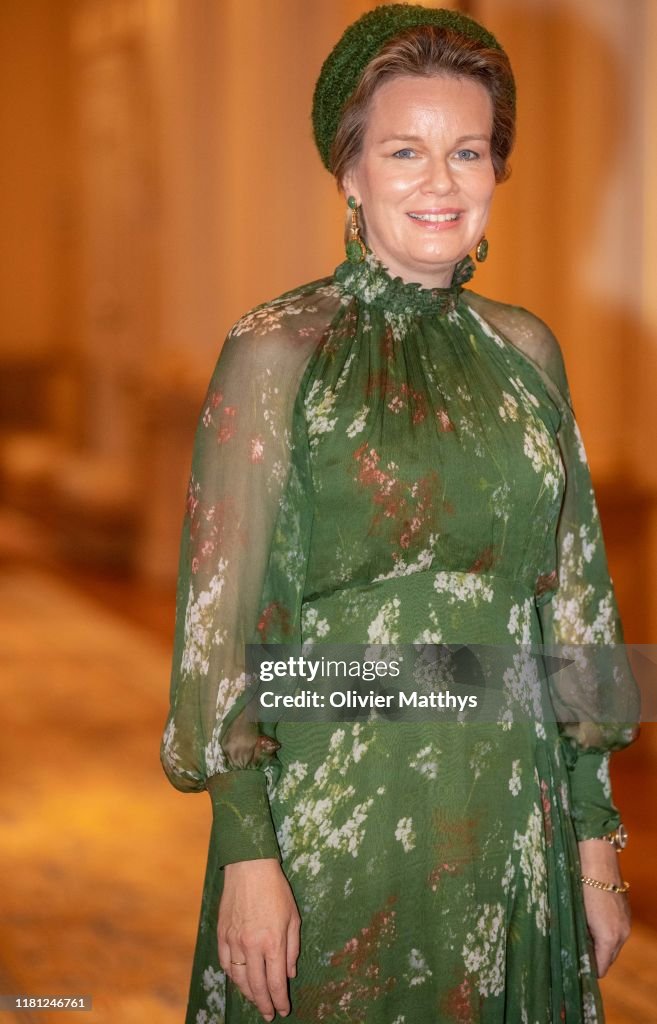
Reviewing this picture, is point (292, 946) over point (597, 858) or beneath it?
beneath

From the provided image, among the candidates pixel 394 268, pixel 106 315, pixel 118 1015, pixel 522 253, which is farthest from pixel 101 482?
pixel 394 268

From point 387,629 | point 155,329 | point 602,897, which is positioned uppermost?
point 155,329

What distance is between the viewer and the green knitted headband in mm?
1530

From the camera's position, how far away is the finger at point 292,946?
4.80ft

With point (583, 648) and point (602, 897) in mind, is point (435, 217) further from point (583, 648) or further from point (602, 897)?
point (602, 897)

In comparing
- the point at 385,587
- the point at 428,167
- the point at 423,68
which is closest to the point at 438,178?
the point at 428,167

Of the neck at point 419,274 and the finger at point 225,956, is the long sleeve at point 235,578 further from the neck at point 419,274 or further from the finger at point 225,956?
the neck at point 419,274

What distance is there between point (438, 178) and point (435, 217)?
0.15ft

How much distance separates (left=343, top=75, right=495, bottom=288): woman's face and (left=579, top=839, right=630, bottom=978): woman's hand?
0.77m

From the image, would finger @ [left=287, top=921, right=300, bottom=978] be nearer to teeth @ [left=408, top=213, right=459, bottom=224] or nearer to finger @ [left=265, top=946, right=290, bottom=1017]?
finger @ [left=265, top=946, right=290, bottom=1017]

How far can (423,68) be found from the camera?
1.54 m

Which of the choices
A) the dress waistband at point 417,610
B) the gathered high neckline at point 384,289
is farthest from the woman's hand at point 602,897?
the gathered high neckline at point 384,289

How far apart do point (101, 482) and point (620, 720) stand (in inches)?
315

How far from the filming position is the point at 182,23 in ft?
27.1
